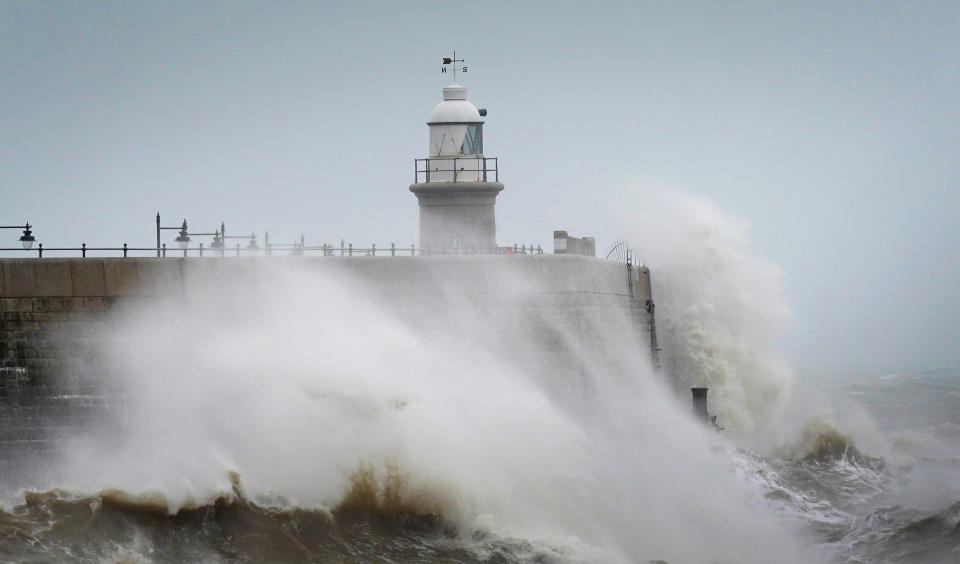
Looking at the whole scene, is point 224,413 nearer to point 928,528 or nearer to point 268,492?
point 268,492

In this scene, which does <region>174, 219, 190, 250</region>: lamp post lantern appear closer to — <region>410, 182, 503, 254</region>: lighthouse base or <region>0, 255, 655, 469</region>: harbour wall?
<region>0, 255, 655, 469</region>: harbour wall

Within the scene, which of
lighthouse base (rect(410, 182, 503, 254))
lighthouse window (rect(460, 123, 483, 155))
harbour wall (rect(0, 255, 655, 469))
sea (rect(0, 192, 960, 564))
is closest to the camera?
sea (rect(0, 192, 960, 564))

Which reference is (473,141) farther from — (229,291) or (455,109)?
(229,291)

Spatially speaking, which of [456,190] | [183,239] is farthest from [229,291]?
[456,190]

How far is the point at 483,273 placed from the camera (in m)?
20.5

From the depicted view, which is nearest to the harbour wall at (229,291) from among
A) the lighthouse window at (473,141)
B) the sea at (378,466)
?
the sea at (378,466)

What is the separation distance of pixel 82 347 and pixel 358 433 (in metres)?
3.68

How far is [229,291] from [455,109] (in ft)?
29.3

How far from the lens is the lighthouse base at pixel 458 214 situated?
86.9 ft

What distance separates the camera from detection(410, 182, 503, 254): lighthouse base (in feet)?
86.9

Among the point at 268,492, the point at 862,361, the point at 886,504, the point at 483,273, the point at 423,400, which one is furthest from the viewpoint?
the point at 862,361

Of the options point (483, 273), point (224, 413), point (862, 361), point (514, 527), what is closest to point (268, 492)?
point (224, 413)

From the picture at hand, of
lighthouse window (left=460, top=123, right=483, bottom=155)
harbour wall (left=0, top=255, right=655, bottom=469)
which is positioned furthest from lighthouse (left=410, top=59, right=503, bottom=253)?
harbour wall (left=0, top=255, right=655, bottom=469)

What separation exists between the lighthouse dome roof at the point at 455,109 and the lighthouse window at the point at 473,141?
167 millimetres
